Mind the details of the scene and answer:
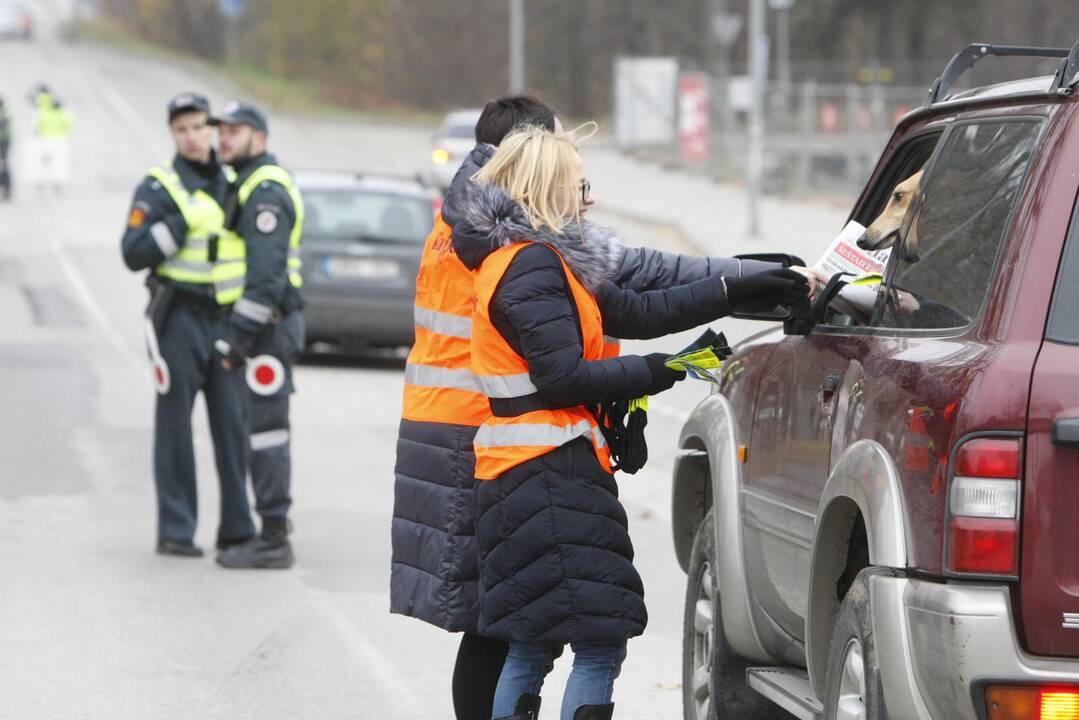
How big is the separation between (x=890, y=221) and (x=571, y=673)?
145 cm

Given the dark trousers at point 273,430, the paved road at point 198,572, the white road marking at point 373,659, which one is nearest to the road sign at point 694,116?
the paved road at point 198,572

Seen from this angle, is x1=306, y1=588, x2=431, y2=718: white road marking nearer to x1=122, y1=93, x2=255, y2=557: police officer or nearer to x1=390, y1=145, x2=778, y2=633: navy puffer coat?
x1=122, y1=93, x2=255, y2=557: police officer

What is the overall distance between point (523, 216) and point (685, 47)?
7186 cm

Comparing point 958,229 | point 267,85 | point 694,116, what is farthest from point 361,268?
point 267,85

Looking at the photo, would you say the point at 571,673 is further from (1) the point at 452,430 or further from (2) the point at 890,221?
(2) the point at 890,221

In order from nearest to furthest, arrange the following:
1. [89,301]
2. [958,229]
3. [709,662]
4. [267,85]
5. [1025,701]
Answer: [1025,701] → [958,229] → [709,662] → [89,301] → [267,85]

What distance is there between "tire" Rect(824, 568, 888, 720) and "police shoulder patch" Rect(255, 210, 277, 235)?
15.9ft

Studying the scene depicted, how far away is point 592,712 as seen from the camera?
4.80m

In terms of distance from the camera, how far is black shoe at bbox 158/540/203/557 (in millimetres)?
9086

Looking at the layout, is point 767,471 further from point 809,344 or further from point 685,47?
point 685,47

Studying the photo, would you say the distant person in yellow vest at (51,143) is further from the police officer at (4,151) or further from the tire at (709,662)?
the tire at (709,662)

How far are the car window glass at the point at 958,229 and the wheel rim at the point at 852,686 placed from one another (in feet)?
2.38

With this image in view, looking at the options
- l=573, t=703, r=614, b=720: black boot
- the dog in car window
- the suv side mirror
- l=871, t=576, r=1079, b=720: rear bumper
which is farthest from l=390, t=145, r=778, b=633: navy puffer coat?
l=871, t=576, r=1079, b=720: rear bumper

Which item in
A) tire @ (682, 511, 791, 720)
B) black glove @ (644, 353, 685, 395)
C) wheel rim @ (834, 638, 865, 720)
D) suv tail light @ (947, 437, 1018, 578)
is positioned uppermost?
black glove @ (644, 353, 685, 395)
